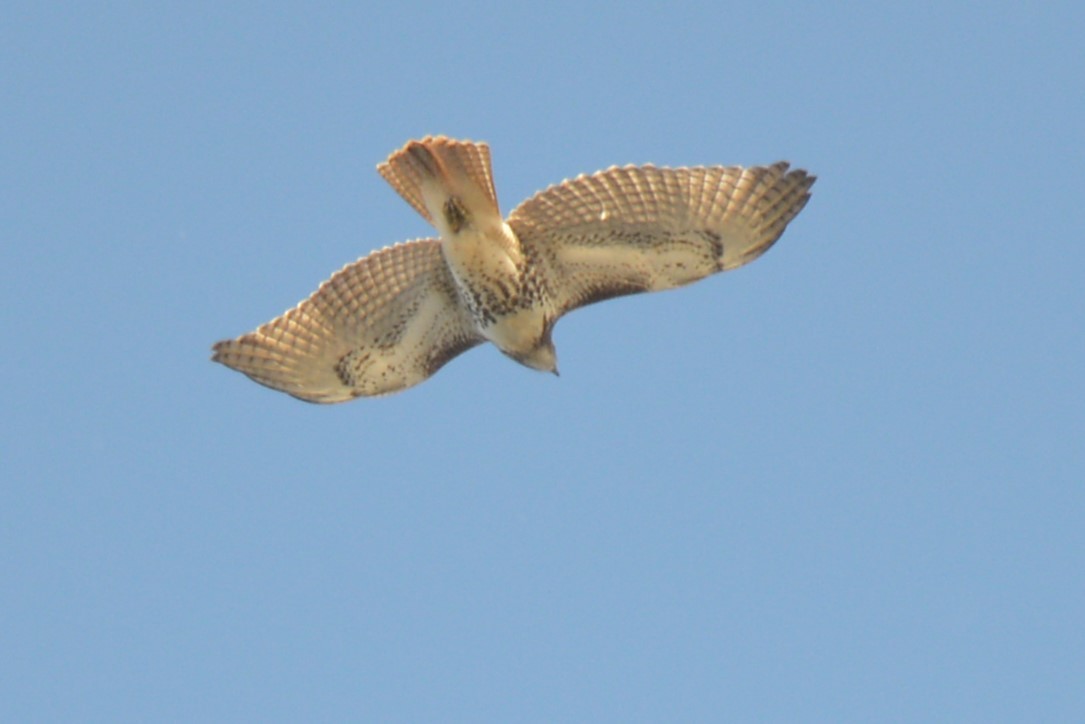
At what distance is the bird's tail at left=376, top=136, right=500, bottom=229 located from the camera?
13.2 m

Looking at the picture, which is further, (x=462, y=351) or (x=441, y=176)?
(x=462, y=351)

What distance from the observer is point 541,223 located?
13.9m

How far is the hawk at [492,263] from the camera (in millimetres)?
13609

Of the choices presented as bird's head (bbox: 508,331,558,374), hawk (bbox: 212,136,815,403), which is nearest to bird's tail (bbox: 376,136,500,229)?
hawk (bbox: 212,136,815,403)

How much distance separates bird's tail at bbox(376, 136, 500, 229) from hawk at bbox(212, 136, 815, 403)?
0.01 m

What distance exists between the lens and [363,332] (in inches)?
563

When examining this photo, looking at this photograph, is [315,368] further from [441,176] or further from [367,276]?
[441,176]

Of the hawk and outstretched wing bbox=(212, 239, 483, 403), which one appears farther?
outstretched wing bbox=(212, 239, 483, 403)

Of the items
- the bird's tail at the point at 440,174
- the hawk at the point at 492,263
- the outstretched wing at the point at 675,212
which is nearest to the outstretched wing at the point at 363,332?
the hawk at the point at 492,263

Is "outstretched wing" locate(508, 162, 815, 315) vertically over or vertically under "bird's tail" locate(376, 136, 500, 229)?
under

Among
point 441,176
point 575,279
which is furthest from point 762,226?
point 441,176

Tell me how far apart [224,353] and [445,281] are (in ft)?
5.77

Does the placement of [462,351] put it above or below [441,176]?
below

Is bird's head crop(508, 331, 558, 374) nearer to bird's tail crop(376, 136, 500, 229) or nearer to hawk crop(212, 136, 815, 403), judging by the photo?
hawk crop(212, 136, 815, 403)
